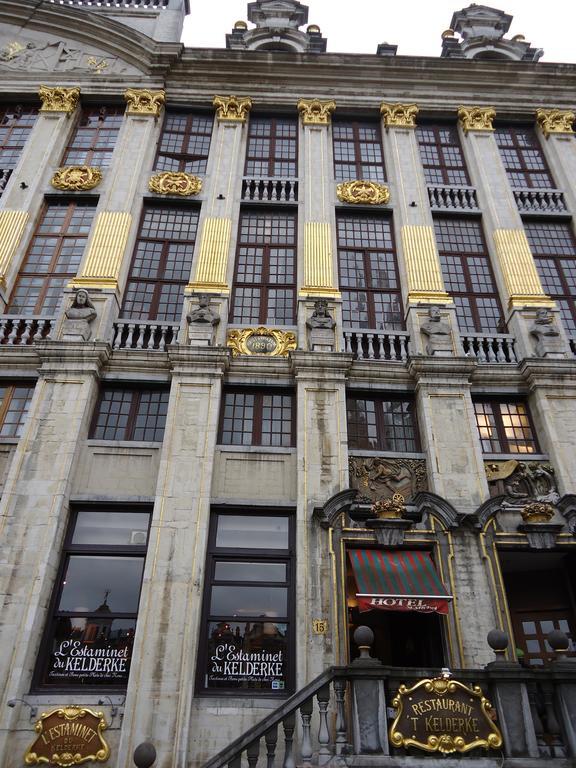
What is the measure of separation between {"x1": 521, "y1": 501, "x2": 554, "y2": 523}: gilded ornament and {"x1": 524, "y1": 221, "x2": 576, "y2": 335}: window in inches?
268

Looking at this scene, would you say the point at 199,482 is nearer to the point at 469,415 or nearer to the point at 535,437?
the point at 469,415

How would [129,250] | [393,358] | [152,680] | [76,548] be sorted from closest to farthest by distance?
[152,680]
[76,548]
[393,358]
[129,250]

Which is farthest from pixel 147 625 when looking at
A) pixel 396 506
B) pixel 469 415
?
pixel 469 415

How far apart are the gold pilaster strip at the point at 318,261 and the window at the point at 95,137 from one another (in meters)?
8.30

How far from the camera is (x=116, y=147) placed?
20969mm

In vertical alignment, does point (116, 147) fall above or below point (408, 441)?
above

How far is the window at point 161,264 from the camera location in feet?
57.8

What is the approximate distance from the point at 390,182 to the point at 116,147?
10.2 metres

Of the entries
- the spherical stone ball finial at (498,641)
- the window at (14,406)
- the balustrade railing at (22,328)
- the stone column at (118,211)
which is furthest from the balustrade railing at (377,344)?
the window at (14,406)

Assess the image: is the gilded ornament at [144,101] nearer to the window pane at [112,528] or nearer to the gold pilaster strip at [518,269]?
the gold pilaster strip at [518,269]

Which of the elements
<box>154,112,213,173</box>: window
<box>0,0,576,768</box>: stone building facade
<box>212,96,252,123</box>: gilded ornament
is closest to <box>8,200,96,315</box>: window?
<box>0,0,576,768</box>: stone building facade

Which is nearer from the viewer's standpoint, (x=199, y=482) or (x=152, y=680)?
(x=152, y=680)

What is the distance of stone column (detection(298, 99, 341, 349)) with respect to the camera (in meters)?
17.4

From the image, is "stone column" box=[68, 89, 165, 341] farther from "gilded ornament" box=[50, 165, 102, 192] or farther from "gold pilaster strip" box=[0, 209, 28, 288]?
"gold pilaster strip" box=[0, 209, 28, 288]
